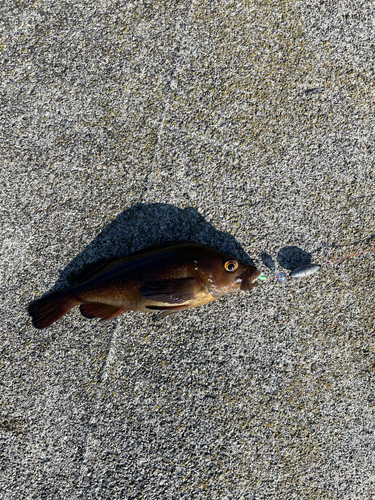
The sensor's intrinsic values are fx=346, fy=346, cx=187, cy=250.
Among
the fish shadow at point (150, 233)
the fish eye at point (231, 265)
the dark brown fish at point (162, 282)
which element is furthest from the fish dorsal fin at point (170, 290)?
the fish shadow at point (150, 233)

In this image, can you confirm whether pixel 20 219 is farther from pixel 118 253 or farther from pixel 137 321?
pixel 137 321

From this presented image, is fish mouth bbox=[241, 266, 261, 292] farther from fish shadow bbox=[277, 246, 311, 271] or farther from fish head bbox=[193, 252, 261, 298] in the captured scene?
fish shadow bbox=[277, 246, 311, 271]

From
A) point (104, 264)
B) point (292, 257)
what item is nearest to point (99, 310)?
point (104, 264)

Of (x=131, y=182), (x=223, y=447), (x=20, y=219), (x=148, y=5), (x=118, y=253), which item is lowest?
(x=223, y=447)

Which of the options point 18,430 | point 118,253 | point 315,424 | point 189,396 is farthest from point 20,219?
point 315,424

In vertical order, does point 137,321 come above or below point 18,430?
above

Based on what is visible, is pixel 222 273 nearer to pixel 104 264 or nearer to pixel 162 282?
pixel 162 282

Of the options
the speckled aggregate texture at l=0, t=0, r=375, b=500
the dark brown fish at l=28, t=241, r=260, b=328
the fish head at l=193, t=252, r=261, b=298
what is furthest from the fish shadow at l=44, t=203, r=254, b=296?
the fish head at l=193, t=252, r=261, b=298
